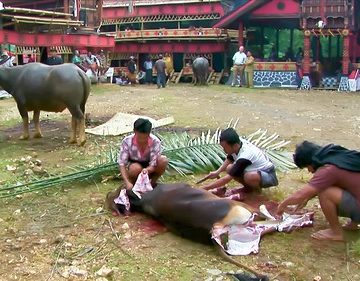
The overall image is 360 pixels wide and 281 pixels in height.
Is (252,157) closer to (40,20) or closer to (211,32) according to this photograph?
(40,20)

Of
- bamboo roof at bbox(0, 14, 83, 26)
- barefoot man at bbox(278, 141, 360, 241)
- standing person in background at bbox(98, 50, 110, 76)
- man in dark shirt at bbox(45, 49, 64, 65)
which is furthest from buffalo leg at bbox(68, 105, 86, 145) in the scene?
standing person in background at bbox(98, 50, 110, 76)

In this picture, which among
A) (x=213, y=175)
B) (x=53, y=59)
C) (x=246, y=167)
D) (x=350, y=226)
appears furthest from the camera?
(x=53, y=59)

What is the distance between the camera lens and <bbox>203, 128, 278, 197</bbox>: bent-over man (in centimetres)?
600

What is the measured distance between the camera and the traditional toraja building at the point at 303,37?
73.9 ft

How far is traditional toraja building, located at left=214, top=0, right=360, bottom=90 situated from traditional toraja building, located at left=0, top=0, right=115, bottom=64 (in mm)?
5677

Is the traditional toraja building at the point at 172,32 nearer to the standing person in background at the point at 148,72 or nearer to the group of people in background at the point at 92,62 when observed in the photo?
the standing person in background at the point at 148,72

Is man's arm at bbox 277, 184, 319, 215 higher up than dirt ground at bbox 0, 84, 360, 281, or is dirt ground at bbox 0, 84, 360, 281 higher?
man's arm at bbox 277, 184, 319, 215

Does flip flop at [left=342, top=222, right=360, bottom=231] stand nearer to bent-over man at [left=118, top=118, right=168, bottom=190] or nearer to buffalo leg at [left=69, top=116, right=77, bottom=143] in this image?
bent-over man at [left=118, top=118, right=168, bottom=190]

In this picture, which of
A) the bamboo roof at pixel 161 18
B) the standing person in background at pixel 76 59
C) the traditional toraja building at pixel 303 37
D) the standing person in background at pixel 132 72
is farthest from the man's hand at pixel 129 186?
the bamboo roof at pixel 161 18

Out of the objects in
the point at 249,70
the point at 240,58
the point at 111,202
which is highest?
the point at 240,58

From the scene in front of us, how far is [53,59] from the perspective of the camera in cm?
2172

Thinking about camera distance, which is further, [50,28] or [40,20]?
[50,28]

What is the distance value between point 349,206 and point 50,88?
6.06m

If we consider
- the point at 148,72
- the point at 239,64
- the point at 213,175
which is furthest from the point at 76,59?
the point at 213,175
